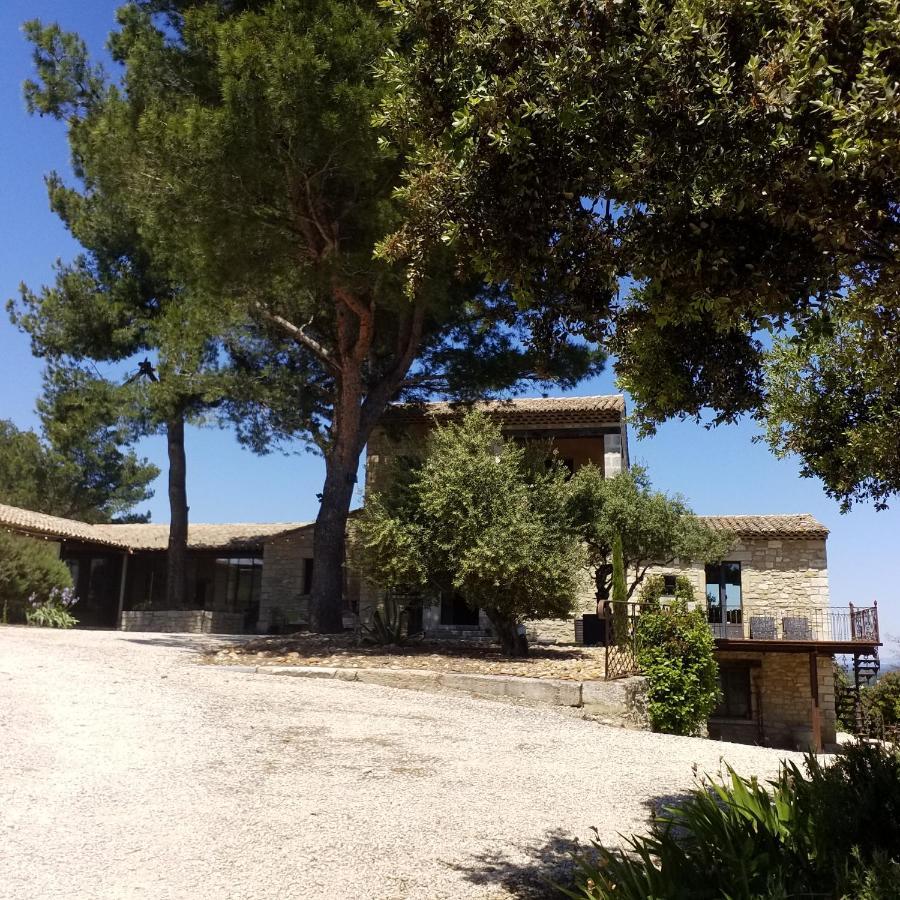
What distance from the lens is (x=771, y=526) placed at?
22172 millimetres

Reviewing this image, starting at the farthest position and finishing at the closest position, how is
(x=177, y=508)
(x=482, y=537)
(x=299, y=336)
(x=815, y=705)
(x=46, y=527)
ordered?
(x=177, y=508), (x=46, y=527), (x=815, y=705), (x=299, y=336), (x=482, y=537)

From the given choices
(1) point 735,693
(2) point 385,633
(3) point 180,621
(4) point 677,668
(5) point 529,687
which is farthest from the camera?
(3) point 180,621

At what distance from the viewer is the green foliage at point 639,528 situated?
17672 millimetres

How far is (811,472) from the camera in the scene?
8.02 meters

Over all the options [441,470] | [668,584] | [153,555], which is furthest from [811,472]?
[153,555]

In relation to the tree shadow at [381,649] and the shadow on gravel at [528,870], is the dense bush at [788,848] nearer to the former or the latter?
the shadow on gravel at [528,870]

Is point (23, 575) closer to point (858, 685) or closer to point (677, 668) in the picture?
point (677, 668)

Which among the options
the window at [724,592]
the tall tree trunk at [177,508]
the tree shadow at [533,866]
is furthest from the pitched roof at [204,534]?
the tree shadow at [533,866]

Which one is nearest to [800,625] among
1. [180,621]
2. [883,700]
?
[883,700]

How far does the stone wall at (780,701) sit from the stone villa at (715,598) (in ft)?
0.08

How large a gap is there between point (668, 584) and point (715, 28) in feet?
64.8

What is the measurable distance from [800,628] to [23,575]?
18316mm

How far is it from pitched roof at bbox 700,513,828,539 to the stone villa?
4cm

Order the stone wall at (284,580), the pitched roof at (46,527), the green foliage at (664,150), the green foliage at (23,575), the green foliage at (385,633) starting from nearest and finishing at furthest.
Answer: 1. the green foliage at (664,150)
2. the green foliage at (385,633)
3. the green foliage at (23,575)
4. the pitched roof at (46,527)
5. the stone wall at (284,580)
